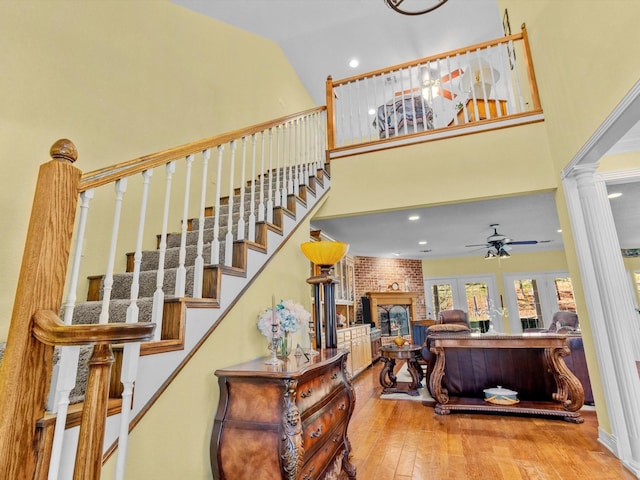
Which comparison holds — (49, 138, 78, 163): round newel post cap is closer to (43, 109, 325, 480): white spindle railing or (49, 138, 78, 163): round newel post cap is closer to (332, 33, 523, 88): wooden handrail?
(43, 109, 325, 480): white spindle railing

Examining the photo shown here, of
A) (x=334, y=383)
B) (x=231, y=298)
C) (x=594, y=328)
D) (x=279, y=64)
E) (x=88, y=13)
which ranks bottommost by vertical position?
(x=334, y=383)

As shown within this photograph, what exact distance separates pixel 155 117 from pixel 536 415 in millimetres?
5022

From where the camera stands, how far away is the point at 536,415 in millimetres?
3627

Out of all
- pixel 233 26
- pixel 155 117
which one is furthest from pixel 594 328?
pixel 233 26

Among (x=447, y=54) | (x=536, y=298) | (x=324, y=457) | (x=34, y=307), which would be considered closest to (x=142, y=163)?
(x=34, y=307)

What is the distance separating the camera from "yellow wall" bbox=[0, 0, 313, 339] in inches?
75.2

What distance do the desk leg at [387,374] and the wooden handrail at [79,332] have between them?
4468mm

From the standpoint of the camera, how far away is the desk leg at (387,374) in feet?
15.8

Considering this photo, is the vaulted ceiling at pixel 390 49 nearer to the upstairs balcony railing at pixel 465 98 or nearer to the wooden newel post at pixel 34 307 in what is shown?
the upstairs balcony railing at pixel 465 98

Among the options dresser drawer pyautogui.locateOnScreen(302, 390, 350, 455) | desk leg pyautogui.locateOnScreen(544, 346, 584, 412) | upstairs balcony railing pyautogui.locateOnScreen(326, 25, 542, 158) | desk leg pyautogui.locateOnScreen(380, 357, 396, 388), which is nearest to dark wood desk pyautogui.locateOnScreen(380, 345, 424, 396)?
desk leg pyautogui.locateOnScreen(380, 357, 396, 388)

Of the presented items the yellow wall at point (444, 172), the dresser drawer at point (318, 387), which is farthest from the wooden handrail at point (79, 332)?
the yellow wall at point (444, 172)

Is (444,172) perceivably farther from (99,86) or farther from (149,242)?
(99,86)

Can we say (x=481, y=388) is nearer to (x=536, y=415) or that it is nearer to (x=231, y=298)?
(x=536, y=415)

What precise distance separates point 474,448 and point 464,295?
6.50 metres
